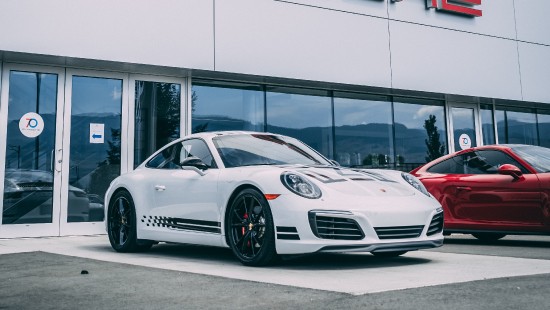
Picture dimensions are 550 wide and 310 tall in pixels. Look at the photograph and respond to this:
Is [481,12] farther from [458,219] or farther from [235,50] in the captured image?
[458,219]

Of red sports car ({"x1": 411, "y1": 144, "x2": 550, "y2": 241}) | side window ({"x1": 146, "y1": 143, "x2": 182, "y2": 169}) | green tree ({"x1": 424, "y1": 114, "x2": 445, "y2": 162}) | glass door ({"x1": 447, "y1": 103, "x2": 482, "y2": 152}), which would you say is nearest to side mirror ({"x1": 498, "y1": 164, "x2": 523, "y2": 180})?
red sports car ({"x1": 411, "y1": 144, "x2": 550, "y2": 241})

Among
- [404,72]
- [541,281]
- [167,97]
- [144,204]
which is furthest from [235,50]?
[541,281]

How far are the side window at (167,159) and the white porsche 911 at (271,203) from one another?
17mm

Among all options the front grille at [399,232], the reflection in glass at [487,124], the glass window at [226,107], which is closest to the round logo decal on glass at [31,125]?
the glass window at [226,107]

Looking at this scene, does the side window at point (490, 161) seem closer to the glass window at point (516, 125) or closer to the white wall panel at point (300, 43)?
the white wall panel at point (300, 43)

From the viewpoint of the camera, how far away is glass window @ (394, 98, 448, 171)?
14.2 metres

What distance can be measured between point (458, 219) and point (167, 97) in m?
6.00

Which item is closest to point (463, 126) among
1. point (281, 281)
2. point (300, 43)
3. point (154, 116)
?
point (300, 43)

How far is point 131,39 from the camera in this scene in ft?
33.8

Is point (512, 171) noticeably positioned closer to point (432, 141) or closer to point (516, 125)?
point (432, 141)

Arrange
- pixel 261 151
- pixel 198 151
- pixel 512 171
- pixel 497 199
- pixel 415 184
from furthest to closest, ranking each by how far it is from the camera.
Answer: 1. pixel 497 199
2. pixel 512 171
3. pixel 198 151
4. pixel 261 151
5. pixel 415 184

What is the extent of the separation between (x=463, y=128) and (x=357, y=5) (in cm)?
477

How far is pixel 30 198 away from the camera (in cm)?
982

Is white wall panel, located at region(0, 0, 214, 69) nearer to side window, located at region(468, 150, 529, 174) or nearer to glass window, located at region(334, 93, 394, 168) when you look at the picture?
glass window, located at region(334, 93, 394, 168)
